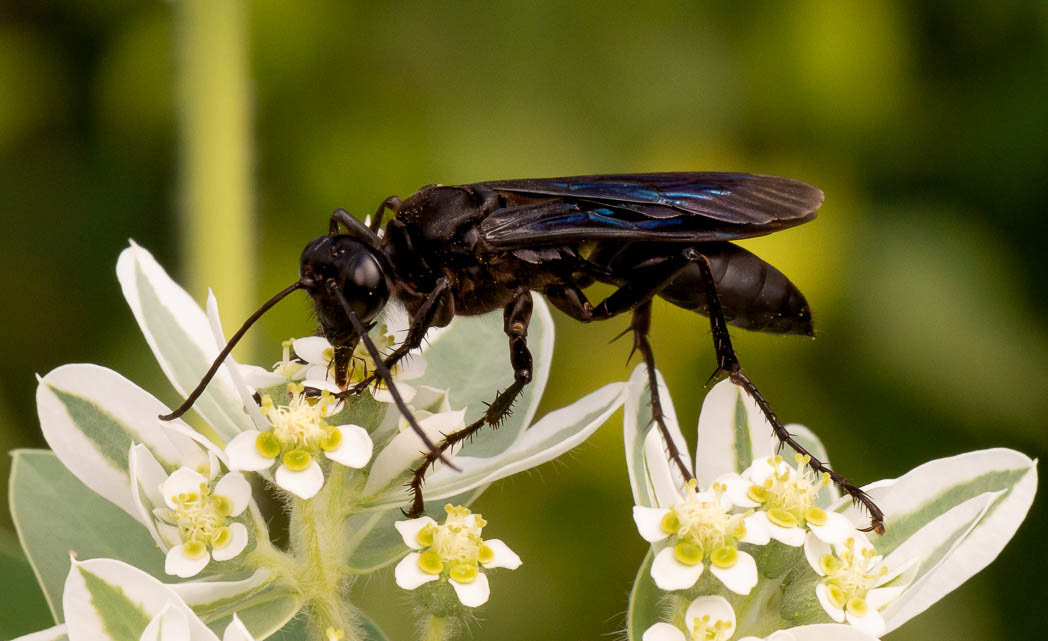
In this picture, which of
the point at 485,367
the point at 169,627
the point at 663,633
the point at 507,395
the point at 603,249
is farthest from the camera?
the point at 603,249

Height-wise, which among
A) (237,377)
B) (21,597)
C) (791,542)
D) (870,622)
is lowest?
(21,597)

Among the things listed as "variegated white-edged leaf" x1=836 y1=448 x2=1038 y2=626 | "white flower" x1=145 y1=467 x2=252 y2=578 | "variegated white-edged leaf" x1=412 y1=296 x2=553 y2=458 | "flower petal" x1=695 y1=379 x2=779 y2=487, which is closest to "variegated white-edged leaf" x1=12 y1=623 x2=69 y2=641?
"white flower" x1=145 y1=467 x2=252 y2=578

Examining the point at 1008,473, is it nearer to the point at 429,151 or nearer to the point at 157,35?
the point at 429,151

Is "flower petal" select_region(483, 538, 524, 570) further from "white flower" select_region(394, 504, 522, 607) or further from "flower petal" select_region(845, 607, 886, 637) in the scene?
"flower petal" select_region(845, 607, 886, 637)

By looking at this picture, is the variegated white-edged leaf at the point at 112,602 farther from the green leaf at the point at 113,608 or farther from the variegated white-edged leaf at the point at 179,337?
the variegated white-edged leaf at the point at 179,337

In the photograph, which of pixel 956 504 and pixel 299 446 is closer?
pixel 299 446

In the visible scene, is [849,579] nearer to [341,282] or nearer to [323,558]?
[323,558]

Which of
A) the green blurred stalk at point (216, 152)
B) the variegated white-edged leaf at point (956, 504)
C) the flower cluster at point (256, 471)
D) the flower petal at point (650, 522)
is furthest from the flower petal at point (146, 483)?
the green blurred stalk at point (216, 152)

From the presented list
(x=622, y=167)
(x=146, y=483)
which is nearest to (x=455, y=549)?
(x=146, y=483)
